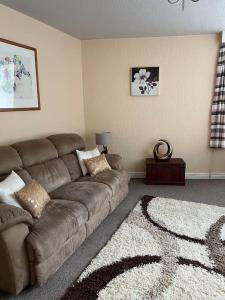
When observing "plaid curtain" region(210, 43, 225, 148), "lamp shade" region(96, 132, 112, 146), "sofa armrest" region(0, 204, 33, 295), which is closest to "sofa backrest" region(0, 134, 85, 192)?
"lamp shade" region(96, 132, 112, 146)

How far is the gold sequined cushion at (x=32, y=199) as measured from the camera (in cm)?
227

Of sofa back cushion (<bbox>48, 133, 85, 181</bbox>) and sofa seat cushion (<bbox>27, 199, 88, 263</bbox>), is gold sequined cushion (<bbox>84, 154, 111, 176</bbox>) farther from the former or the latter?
sofa seat cushion (<bbox>27, 199, 88, 263</bbox>)

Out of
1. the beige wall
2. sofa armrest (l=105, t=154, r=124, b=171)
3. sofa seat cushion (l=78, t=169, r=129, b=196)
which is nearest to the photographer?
the beige wall

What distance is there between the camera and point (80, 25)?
374cm

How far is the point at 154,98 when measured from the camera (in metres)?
4.64

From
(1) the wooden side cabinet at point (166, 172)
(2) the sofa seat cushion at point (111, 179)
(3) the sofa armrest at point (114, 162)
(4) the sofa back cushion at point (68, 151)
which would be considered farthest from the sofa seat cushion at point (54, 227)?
(1) the wooden side cabinet at point (166, 172)

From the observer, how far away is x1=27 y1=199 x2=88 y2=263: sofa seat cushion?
1928 mm

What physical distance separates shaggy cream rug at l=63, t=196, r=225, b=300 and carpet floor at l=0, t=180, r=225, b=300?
0.11 metres

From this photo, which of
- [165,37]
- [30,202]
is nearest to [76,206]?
[30,202]

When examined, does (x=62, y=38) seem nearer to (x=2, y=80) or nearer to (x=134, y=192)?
(x=2, y=80)

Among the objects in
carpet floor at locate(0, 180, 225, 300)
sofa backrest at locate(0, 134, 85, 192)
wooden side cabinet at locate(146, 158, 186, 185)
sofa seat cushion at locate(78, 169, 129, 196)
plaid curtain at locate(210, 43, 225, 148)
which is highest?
plaid curtain at locate(210, 43, 225, 148)

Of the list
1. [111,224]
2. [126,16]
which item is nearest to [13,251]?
[111,224]

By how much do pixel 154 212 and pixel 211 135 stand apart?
81.6 inches

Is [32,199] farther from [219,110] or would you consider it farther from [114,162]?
[219,110]
